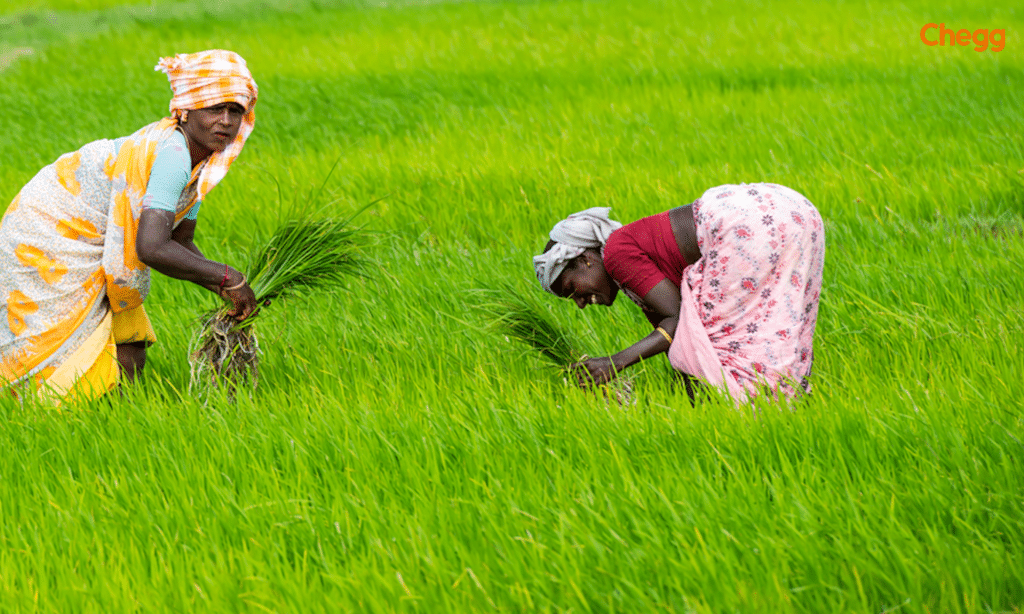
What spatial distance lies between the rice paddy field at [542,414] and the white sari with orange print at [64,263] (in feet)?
0.65

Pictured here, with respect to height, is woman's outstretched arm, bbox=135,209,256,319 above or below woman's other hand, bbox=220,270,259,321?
above

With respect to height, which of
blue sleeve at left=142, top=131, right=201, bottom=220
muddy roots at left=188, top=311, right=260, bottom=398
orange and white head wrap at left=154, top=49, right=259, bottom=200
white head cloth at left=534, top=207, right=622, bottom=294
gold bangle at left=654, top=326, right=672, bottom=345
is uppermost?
orange and white head wrap at left=154, top=49, right=259, bottom=200

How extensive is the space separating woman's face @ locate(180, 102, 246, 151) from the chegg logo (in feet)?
22.5

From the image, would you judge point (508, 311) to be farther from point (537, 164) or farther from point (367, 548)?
point (537, 164)

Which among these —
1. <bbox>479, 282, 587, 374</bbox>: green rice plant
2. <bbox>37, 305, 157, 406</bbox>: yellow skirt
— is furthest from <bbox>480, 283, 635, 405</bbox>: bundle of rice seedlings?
<bbox>37, 305, 157, 406</bbox>: yellow skirt

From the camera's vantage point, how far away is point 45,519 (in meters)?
2.07

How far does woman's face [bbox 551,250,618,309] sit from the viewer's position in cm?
277

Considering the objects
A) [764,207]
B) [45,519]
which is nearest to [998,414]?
[764,207]

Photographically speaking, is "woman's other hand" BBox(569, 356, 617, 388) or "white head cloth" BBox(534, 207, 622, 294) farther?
"white head cloth" BBox(534, 207, 622, 294)

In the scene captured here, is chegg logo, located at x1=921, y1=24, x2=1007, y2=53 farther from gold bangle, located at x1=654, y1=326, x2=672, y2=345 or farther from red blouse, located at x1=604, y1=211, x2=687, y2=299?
gold bangle, located at x1=654, y1=326, x2=672, y2=345

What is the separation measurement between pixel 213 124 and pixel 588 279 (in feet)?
3.83

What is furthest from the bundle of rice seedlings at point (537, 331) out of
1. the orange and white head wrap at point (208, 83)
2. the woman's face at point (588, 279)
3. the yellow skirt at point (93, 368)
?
the yellow skirt at point (93, 368)

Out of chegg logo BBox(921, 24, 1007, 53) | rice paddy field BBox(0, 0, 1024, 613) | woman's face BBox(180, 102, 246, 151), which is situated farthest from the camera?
chegg logo BBox(921, 24, 1007, 53)

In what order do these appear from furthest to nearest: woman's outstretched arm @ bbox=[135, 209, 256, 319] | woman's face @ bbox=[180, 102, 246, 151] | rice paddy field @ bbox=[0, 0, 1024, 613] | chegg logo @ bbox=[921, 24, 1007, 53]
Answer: chegg logo @ bbox=[921, 24, 1007, 53], woman's face @ bbox=[180, 102, 246, 151], woman's outstretched arm @ bbox=[135, 209, 256, 319], rice paddy field @ bbox=[0, 0, 1024, 613]
